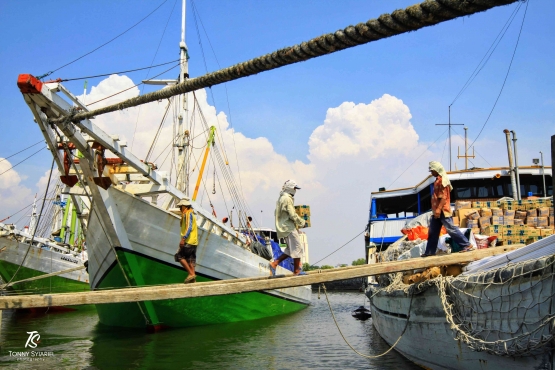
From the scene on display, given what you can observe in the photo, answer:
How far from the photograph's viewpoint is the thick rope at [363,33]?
306cm

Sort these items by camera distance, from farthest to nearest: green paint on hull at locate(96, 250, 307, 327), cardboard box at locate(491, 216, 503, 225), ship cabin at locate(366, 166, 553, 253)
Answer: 1. ship cabin at locate(366, 166, 553, 253)
2. green paint on hull at locate(96, 250, 307, 327)
3. cardboard box at locate(491, 216, 503, 225)

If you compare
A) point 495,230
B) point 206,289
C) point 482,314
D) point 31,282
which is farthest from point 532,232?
point 31,282

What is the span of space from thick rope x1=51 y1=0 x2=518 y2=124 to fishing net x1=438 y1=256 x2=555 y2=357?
9.32 feet

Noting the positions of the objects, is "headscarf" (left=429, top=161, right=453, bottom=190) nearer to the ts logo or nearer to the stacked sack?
the stacked sack

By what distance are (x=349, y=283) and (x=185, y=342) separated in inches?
→ 1355

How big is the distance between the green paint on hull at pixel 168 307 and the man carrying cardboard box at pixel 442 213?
26.3ft

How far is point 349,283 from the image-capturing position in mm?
44156

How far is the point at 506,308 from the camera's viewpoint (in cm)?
512

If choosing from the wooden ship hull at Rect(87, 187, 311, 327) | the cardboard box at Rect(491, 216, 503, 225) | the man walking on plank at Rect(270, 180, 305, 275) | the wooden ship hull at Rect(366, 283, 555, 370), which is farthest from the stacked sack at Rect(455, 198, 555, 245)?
the wooden ship hull at Rect(87, 187, 311, 327)

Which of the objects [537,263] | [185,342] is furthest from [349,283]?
[537,263]

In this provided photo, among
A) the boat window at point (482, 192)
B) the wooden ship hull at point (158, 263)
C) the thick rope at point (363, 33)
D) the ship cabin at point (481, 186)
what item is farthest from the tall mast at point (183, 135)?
the thick rope at point (363, 33)

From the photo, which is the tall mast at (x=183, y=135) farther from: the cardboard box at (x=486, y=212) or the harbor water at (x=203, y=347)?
the cardboard box at (x=486, y=212)

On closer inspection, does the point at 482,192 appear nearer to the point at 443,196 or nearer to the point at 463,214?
the point at 463,214

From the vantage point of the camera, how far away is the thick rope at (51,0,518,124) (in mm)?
3056
